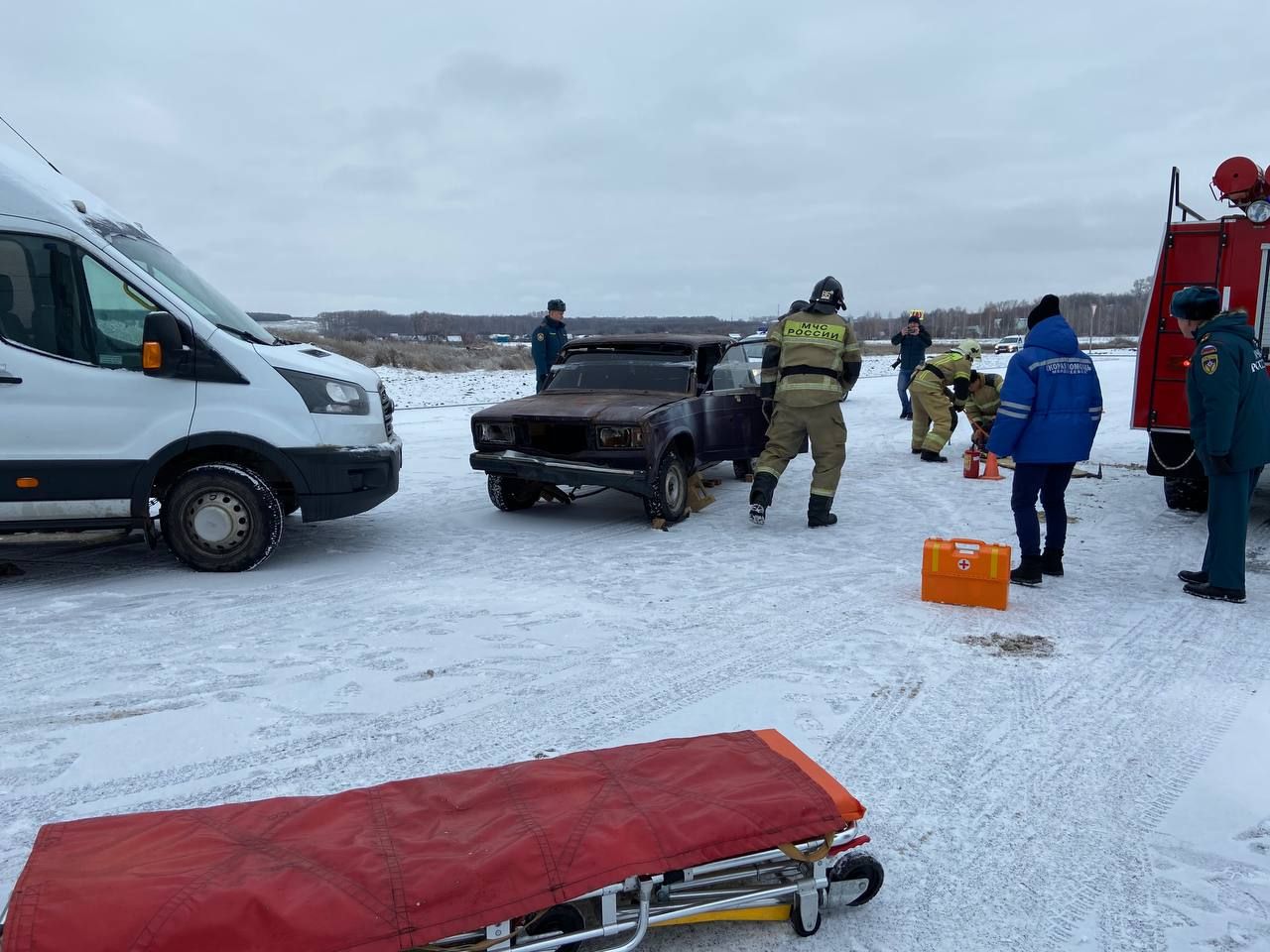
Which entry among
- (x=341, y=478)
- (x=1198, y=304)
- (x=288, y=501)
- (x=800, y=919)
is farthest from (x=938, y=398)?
(x=800, y=919)

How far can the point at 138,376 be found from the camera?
5770mm

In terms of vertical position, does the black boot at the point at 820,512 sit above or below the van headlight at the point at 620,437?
below

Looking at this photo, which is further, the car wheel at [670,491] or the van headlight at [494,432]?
the van headlight at [494,432]

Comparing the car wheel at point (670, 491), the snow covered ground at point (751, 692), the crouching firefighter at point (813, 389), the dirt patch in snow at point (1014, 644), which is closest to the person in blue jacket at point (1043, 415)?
the snow covered ground at point (751, 692)

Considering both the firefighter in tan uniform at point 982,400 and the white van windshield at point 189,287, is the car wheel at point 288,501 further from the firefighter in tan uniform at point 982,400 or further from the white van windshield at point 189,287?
the firefighter in tan uniform at point 982,400

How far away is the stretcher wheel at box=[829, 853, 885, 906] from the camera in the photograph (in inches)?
103

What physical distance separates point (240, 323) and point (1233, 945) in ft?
21.2

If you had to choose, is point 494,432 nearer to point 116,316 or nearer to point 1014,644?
point 116,316

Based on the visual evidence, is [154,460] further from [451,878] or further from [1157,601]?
[1157,601]

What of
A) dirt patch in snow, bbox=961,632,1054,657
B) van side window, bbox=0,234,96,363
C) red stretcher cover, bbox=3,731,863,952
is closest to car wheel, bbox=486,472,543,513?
van side window, bbox=0,234,96,363

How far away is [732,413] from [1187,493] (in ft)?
13.6

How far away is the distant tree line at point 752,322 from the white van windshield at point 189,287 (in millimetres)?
25933

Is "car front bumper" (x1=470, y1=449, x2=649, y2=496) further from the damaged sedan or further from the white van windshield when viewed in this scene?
the white van windshield

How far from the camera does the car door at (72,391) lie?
559 cm
